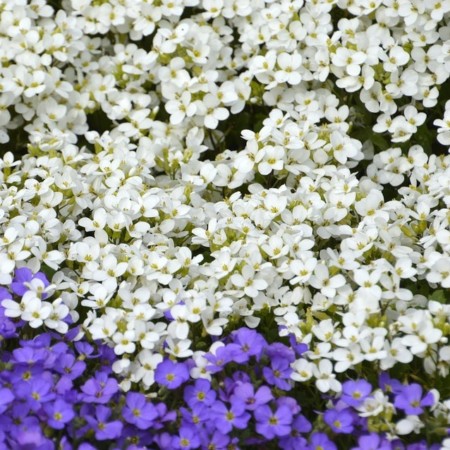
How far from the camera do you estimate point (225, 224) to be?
4.25 metres

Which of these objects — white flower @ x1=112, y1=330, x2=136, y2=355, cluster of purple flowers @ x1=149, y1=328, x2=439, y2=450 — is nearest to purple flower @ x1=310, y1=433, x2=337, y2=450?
cluster of purple flowers @ x1=149, y1=328, x2=439, y2=450

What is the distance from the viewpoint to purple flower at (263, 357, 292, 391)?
3549 mm

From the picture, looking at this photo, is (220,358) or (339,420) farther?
(220,358)

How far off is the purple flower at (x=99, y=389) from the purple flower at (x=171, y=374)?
166mm

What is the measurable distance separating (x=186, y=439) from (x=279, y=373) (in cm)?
44

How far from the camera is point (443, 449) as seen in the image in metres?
3.35

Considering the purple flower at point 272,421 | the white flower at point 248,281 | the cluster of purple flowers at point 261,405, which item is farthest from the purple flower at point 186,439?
the white flower at point 248,281

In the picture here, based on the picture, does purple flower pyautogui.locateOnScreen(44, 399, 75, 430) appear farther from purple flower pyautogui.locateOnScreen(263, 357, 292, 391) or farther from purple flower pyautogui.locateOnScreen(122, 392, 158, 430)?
purple flower pyautogui.locateOnScreen(263, 357, 292, 391)

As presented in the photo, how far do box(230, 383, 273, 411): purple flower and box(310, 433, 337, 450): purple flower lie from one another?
0.21 metres

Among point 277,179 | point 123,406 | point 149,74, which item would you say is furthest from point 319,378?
point 149,74

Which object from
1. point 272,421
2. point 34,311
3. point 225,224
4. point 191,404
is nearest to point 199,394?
point 191,404

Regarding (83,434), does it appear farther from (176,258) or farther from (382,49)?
(382,49)

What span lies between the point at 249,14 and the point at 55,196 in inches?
62.7

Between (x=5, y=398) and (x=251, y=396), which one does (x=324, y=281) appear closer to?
(x=251, y=396)
